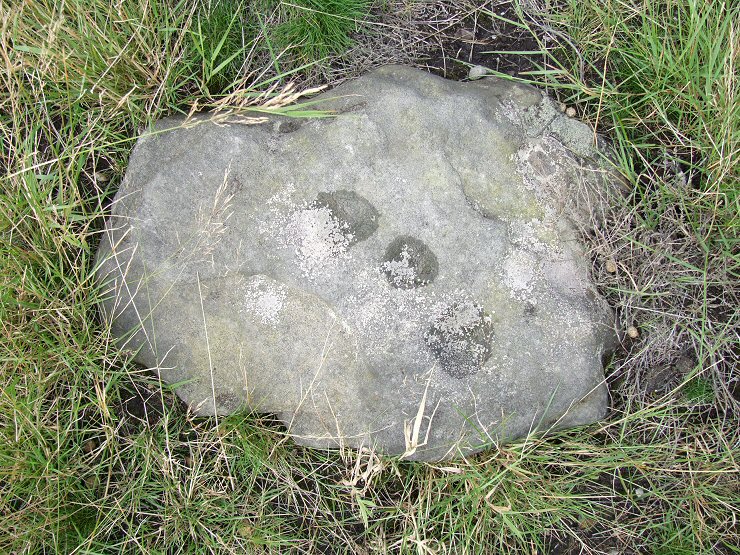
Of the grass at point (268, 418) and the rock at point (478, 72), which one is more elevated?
the rock at point (478, 72)

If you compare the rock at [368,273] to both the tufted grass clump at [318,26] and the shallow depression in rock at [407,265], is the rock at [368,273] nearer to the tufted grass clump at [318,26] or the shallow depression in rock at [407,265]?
the shallow depression in rock at [407,265]

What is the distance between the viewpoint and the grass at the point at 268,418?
7.84ft

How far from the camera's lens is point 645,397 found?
2.52 metres

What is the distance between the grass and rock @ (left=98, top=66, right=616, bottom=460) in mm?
201

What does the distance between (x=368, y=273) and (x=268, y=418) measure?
704mm

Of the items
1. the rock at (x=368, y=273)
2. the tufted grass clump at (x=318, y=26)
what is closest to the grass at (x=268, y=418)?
the tufted grass clump at (x=318, y=26)

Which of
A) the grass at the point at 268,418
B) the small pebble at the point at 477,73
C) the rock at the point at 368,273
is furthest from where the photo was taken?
the small pebble at the point at 477,73

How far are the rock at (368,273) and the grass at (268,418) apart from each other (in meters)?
0.20

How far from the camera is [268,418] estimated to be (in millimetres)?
2422

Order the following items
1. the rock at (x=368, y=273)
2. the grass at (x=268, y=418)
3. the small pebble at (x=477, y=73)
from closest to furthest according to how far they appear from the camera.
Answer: the rock at (x=368, y=273) → the grass at (x=268, y=418) → the small pebble at (x=477, y=73)

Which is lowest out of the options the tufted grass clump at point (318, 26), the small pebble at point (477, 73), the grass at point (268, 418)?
the grass at point (268, 418)

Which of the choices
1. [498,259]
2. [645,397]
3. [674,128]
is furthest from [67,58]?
[645,397]

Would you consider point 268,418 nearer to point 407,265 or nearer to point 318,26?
point 407,265

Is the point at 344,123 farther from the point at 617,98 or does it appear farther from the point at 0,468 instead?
the point at 0,468
